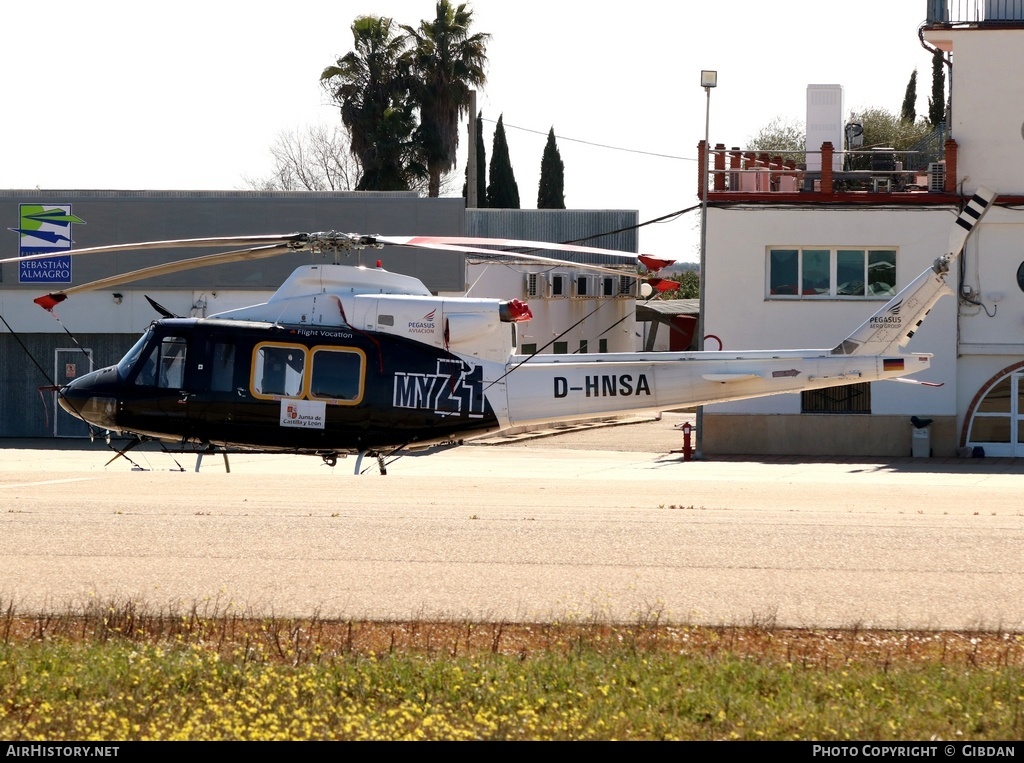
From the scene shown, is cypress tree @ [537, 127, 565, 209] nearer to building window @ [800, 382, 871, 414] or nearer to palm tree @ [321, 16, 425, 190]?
palm tree @ [321, 16, 425, 190]

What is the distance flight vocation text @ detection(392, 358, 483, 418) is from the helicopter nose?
11.1 ft

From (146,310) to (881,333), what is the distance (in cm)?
2222

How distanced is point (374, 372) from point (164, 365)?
2.50 m

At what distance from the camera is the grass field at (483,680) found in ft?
24.1

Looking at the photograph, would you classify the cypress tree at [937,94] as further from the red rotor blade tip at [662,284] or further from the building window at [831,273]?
the red rotor blade tip at [662,284]

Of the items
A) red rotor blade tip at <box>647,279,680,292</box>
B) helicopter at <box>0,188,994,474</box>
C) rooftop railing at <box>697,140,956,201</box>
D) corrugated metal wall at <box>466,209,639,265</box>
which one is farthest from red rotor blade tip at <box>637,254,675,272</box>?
corrugated metal wall at <box>466,209,639,265</box>

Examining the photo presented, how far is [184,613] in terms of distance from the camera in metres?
9.77

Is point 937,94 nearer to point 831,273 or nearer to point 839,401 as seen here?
point 831,273

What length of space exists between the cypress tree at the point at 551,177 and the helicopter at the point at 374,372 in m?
50.4

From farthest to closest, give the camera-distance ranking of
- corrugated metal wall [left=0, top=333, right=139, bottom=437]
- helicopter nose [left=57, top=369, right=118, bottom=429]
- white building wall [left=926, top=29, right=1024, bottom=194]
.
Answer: corrugated metal wall [left=0, top=333, right=139, bottom=437]
white building wall [left=926, top=29, right=1024, bottom=194]
helicopter nose [left=57, top=369, right=118, bottom=429]

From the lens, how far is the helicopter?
13547 millimetres

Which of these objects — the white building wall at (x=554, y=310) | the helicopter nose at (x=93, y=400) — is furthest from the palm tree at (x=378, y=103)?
the helicopter nose at (x=93, y=400)
